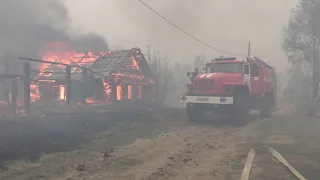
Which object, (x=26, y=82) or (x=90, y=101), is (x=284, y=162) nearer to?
(x=26, y=82)

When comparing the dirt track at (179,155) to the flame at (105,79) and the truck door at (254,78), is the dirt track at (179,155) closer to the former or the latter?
the truck door at (254,78)

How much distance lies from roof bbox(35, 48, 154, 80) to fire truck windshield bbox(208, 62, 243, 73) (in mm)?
12899

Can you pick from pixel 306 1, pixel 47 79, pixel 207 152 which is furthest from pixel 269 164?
pixel 306 1

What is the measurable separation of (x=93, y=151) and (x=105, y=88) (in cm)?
1875

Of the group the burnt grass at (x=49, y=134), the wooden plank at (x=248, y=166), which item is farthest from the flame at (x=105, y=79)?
the wooden plank at (x=248, y=166)

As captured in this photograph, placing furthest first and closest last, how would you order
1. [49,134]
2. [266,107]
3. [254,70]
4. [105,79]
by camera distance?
[105,79]
[266,107]
[254,70]
[49,134]

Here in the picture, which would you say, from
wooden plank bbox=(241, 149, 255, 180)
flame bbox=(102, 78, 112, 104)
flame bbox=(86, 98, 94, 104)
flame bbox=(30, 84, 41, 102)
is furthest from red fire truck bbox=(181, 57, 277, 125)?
flame bbox=(30, 84, 41, 102)

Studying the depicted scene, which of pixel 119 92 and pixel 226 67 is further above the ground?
pixel 226 67

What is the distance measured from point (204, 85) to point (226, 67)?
1.63 meters

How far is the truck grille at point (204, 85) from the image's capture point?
46.9 ft

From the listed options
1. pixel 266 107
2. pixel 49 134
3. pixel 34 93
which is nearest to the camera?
pixel 49 134

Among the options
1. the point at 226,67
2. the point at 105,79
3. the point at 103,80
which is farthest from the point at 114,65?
the point at 226,67

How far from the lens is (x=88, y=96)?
27.2m

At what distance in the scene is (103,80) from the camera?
87.5ft
